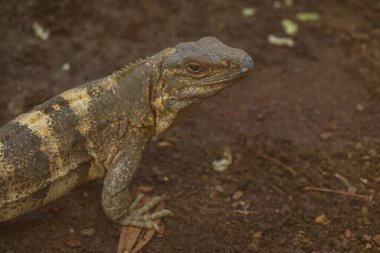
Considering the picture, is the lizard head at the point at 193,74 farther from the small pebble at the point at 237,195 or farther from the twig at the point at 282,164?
the twig at the point at 282,164

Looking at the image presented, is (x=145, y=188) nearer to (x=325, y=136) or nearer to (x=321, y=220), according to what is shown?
(x=321, y=220)

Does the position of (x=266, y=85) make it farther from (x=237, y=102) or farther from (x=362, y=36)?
(x=362, y=36)

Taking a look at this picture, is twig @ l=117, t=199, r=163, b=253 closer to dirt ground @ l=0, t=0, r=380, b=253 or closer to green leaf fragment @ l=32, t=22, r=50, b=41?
dirt ground @ l=0, t=0, r=380, b=253

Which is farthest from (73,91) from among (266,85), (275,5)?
(275,5)

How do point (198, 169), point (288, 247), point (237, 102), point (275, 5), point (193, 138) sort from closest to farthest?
point (288, 247), point (198, 169), point (193, 138), point (237, 102), point (275, 5)

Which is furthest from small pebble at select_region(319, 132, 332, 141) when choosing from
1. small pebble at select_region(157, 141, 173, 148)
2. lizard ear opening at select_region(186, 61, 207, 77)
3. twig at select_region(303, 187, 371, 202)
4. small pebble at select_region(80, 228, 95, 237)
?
small pebble at select_region(80, 228, 95, 237)

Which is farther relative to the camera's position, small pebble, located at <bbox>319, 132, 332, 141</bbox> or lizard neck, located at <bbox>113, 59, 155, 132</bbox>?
small pebble, located at <bbox>319, 132, 332, 141</bbox>
